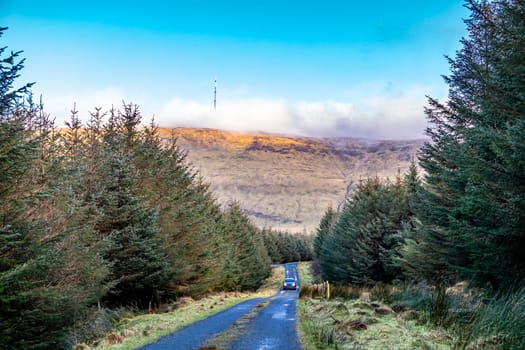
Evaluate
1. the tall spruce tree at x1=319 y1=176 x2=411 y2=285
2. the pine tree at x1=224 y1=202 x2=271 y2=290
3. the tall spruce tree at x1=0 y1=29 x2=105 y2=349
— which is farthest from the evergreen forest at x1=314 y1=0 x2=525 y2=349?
the pine tree at x1=224 y1=202 x2=271 y2=290

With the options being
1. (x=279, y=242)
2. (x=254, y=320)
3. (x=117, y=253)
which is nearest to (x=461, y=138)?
(x=254, y=320)

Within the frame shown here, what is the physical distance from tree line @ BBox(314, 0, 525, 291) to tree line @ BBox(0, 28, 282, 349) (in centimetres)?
1118

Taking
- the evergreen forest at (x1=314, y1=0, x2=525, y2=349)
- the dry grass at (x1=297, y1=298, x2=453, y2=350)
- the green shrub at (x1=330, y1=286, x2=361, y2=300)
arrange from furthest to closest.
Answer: the green shrub at (x1=330, y1=286, x2=361, y2=300)
the evergreen forest at (x1=314, y1=0, x2=525, y2=349)
the dry grass at (x1=297, y1=298, x2=453, y2=350)

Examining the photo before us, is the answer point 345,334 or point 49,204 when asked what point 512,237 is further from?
point 49,204

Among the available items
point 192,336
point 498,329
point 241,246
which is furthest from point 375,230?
point 498,329

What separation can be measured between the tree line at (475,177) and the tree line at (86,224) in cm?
1118

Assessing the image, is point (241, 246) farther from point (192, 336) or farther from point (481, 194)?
point (481, 194)

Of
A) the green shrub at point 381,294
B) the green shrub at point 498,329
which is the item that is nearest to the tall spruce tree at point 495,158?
the green shrub at point 498,329

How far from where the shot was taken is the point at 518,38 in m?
10.6

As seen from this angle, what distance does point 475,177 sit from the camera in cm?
1215

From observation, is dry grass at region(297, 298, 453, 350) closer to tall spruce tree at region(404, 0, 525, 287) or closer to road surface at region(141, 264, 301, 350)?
road surface at region(141, 264, 301, 350)

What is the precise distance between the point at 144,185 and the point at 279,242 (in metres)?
106

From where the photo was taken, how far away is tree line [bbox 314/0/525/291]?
1088 cm

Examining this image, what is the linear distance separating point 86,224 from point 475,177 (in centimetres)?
1198
